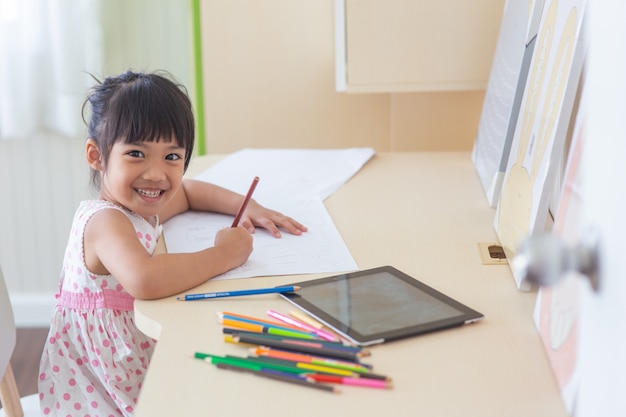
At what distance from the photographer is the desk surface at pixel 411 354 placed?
23.5 inches

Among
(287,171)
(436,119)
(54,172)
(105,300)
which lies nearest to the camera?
(105,300)

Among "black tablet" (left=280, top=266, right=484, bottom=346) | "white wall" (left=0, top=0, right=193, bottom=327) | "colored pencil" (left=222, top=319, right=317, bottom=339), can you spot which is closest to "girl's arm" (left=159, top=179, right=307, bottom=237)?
"black tablet" (left=280, top=266, right=484, bottom=346)

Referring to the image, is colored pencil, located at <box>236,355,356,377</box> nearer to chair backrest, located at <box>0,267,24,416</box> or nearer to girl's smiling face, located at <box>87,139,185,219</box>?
girl's smiling face, located at <box>87,139,185,219</box>

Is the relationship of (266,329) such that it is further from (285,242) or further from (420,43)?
(420,43)

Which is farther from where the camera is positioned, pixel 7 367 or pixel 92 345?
pixel 7 367

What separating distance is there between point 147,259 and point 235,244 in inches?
4.4

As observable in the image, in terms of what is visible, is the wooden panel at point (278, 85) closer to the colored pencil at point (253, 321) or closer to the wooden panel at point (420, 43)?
the wooden panel at point (420, 43)

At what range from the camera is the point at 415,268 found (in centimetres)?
91

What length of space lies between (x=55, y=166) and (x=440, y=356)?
186cm

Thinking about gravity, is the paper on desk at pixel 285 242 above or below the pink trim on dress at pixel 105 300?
above

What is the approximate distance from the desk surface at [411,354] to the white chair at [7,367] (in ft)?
1.20

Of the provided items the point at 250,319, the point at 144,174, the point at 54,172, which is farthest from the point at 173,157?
the point at 54,172

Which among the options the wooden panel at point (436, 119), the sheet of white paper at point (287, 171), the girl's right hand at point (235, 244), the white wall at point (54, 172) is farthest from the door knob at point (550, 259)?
the white wall at point (54, 172)

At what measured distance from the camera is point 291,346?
68 centimetres
